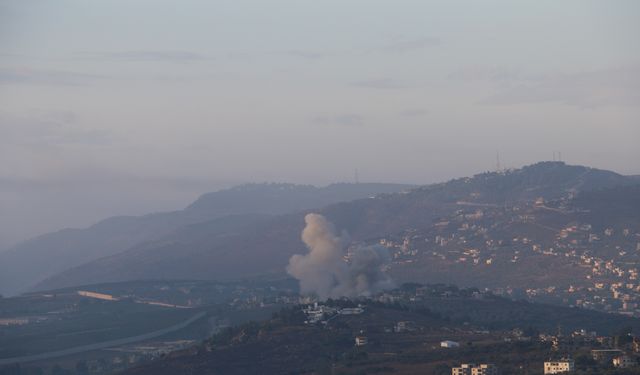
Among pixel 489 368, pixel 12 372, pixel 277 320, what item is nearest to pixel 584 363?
pixel 489 368

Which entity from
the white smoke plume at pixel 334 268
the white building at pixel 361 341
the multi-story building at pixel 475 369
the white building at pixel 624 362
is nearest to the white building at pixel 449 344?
the white building at pixel 361 341

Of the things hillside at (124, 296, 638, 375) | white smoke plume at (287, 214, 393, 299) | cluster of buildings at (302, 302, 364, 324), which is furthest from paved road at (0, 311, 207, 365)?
cluster of buildings at (302, 302, 364, 324)

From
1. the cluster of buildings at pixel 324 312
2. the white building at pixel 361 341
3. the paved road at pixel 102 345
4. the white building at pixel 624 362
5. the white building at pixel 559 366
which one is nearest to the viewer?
the white building at pixel 559 366

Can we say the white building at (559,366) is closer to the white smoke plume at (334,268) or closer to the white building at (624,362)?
the white building at (624,362)

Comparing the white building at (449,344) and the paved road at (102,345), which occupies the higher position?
the white building at (449,344)

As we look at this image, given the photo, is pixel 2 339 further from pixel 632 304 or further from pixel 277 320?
pixel 632 304

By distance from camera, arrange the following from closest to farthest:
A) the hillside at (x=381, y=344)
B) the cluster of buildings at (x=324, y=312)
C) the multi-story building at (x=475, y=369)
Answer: the multi-story building at (x=475, y=369)
the hillside at (x=381, y=344)
the cluster of buildings at (x=324, y=312)

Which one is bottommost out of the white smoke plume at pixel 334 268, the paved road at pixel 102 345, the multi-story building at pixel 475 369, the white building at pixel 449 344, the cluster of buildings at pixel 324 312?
the paved road at pixel 102 345
